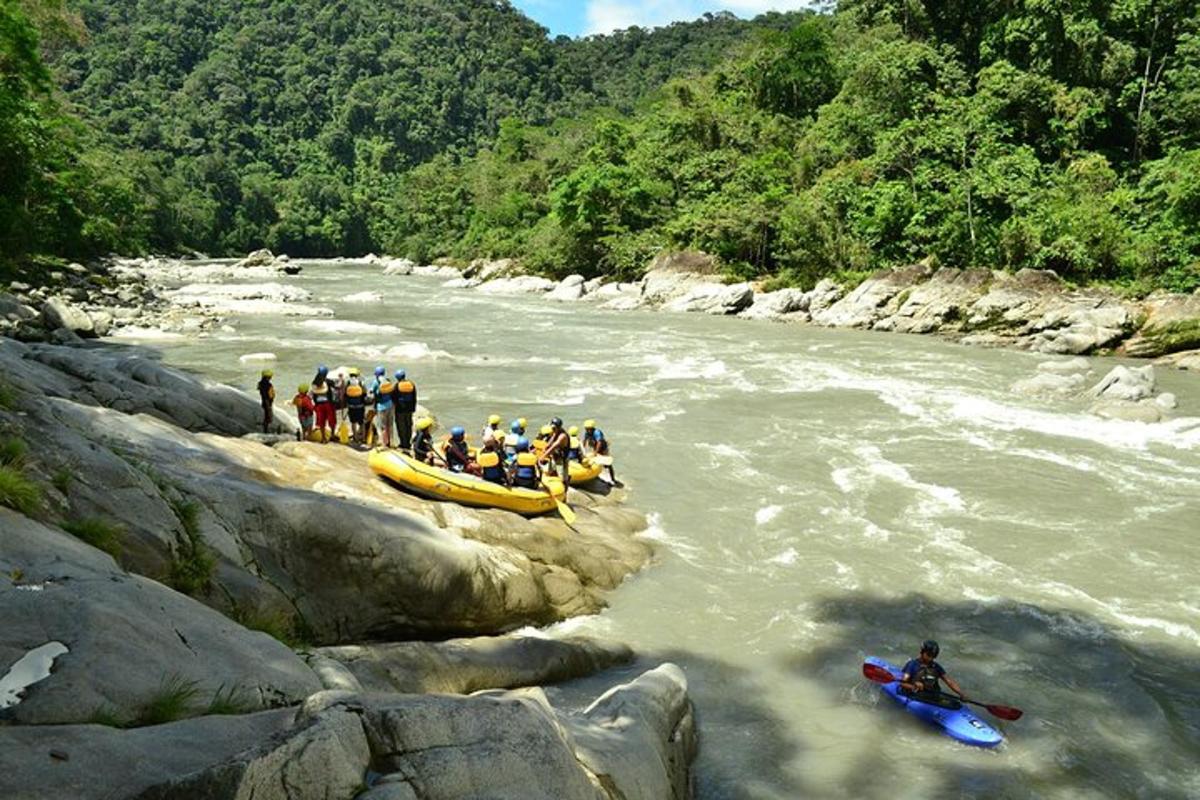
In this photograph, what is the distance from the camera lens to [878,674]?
25.6 ft

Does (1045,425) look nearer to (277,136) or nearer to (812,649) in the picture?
(812,649)

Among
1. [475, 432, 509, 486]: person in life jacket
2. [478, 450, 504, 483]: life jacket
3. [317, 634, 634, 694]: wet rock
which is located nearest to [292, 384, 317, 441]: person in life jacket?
[475, 432, 509, 486]: person in life jacket

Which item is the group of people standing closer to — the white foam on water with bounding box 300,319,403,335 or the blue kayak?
the blue kayak

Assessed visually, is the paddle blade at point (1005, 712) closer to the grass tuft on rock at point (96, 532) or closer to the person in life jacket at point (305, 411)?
the grass tuft on rock at point (96, 532)

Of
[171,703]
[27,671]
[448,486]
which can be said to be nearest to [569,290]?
[448,486]

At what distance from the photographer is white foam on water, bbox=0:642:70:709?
3414 millimetres

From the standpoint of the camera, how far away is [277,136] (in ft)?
420

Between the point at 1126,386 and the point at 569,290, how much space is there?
34.7 m

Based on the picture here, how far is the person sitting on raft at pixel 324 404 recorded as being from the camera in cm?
1294

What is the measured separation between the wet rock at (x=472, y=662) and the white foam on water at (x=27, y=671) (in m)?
1.79

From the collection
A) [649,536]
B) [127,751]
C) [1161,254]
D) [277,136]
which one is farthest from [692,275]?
[277,136]

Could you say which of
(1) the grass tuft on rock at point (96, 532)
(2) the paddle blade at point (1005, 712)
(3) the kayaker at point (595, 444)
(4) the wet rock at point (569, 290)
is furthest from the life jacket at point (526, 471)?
(4) the wet rock at point (569, 290)

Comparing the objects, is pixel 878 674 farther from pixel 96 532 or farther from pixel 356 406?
pixel 356 406

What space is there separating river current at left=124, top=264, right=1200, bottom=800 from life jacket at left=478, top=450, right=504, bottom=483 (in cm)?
250
